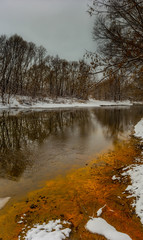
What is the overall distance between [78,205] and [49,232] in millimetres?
990

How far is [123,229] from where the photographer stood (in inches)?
113

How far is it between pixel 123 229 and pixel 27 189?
2.64m

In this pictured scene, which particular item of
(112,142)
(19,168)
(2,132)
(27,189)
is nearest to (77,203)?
(27,189)

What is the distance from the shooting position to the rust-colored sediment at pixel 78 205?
9.56ft

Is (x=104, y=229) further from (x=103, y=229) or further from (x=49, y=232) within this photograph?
(x=49, y=232)

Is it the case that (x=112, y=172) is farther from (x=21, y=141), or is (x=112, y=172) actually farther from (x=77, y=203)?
(x=21, y=141)

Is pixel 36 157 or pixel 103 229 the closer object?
pixel 103 229

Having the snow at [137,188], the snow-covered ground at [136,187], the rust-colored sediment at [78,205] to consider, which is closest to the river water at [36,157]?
the rust-colored sediment at [78,205]

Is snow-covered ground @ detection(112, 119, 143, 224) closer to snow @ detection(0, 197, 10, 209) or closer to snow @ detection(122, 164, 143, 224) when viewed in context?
snow @ detection(122, 164, 143, 224)

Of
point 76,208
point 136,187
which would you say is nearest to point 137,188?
point 136,187

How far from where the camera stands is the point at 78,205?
3.60 m

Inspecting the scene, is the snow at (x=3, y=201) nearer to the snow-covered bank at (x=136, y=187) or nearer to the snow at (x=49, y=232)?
the snow at (x=49, y=232)

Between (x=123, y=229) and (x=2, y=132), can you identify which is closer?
(x=123, y=229)

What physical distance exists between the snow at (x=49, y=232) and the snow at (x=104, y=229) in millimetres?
445
